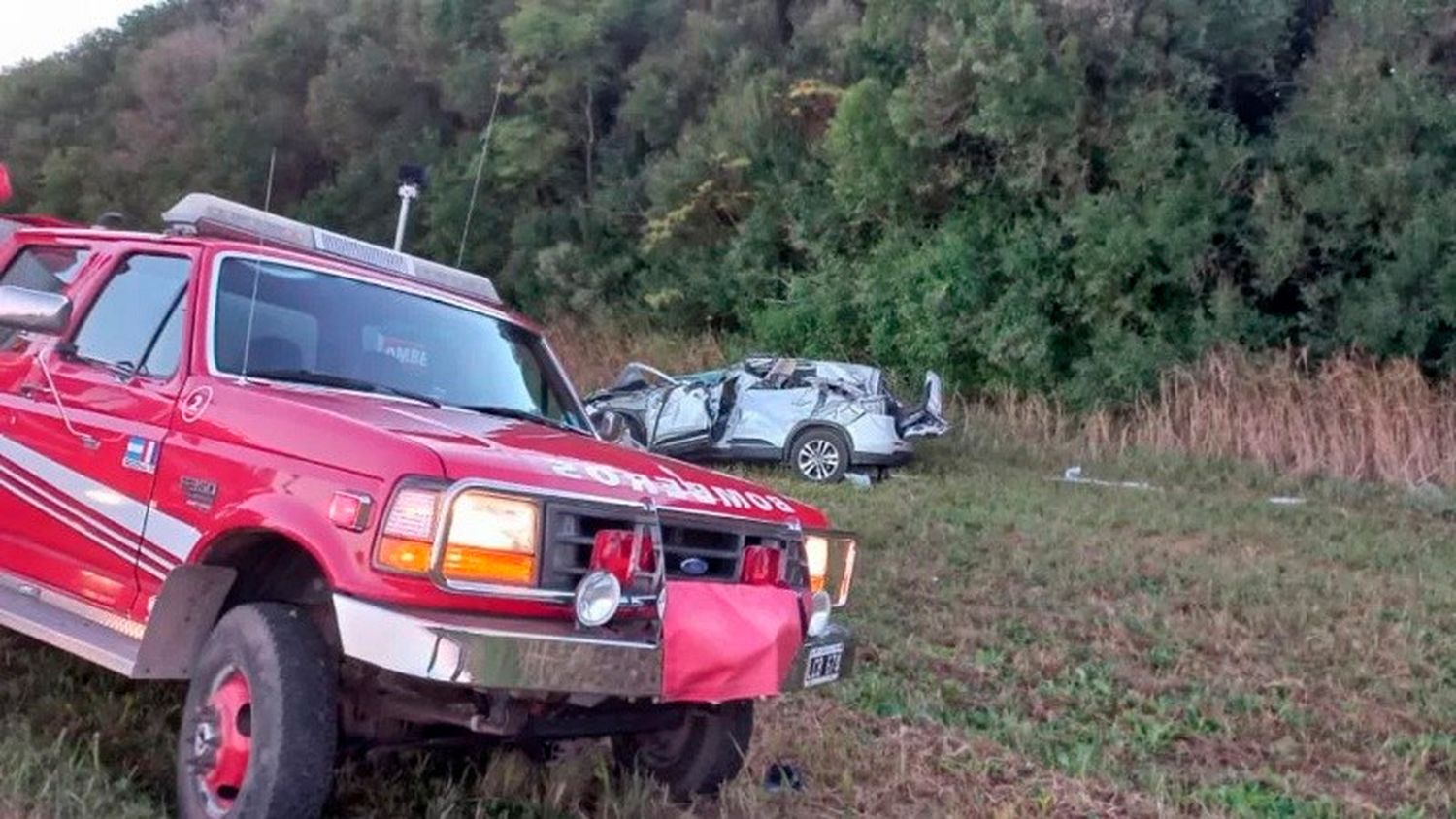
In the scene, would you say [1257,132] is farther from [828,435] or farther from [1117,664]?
[1117,664]

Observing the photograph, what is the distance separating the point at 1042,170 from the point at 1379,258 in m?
4.11

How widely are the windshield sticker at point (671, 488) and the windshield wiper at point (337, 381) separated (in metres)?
0.92

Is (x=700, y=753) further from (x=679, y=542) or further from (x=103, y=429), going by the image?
(x=103, y=429)

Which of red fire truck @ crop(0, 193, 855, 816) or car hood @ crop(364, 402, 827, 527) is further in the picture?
car hood @ crop(364, 402, 827, 527)

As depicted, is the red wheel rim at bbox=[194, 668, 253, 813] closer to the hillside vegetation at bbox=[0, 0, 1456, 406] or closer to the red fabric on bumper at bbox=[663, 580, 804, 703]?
the red fabric on bumper at bbox=[663, 580, 804, 703]

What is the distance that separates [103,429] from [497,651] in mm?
1881

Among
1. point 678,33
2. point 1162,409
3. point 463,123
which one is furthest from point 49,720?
point 463,123

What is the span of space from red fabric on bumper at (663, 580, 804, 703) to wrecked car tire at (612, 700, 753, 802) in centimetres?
79

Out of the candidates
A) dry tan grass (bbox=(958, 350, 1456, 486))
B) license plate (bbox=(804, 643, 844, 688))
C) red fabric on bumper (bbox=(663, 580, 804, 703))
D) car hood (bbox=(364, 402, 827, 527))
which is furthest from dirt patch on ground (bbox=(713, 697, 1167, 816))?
dry tan grass (bbox=(958, 350, 1456, 486))

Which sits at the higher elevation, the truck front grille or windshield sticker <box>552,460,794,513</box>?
windshield sticker <box>552,460,794,513</box>

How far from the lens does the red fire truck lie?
Result: 429 cm

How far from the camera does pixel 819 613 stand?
5.11 metres

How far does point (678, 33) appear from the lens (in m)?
27.5

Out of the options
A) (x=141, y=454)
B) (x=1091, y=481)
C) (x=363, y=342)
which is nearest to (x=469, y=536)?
(x=141, y=454)
